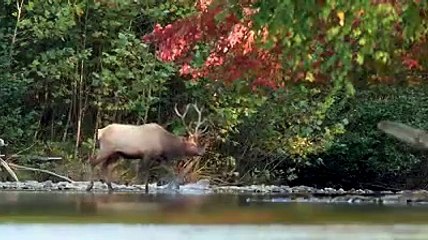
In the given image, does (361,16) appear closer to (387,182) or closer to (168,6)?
(168,6)

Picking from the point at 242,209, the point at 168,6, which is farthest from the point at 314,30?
the point at 168,6

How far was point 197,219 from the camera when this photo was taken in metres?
9.52

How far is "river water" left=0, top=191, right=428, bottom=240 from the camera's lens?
7911 millimetres

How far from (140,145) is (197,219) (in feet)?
24.3

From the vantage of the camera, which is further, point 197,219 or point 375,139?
point 375,139

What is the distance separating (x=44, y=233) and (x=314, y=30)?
7.49ft

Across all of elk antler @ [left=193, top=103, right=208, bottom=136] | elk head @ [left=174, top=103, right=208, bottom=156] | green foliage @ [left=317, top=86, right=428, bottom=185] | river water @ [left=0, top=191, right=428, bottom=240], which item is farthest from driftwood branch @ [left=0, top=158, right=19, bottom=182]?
green foliage @ [left=317, top=86, right=428, bottom=185]

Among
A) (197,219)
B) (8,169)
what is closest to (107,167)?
(8,169)

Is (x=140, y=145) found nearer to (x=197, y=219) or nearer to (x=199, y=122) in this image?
(x=199, y=122)

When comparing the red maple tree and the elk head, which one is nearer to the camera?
the red maple tree

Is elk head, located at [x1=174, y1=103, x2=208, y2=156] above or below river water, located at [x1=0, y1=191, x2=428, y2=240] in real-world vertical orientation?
above

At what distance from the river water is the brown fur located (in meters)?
3.29

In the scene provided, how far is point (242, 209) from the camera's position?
11227 millimetres

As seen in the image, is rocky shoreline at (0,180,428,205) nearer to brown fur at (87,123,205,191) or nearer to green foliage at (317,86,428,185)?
brown fur at (87,123,205,191)
